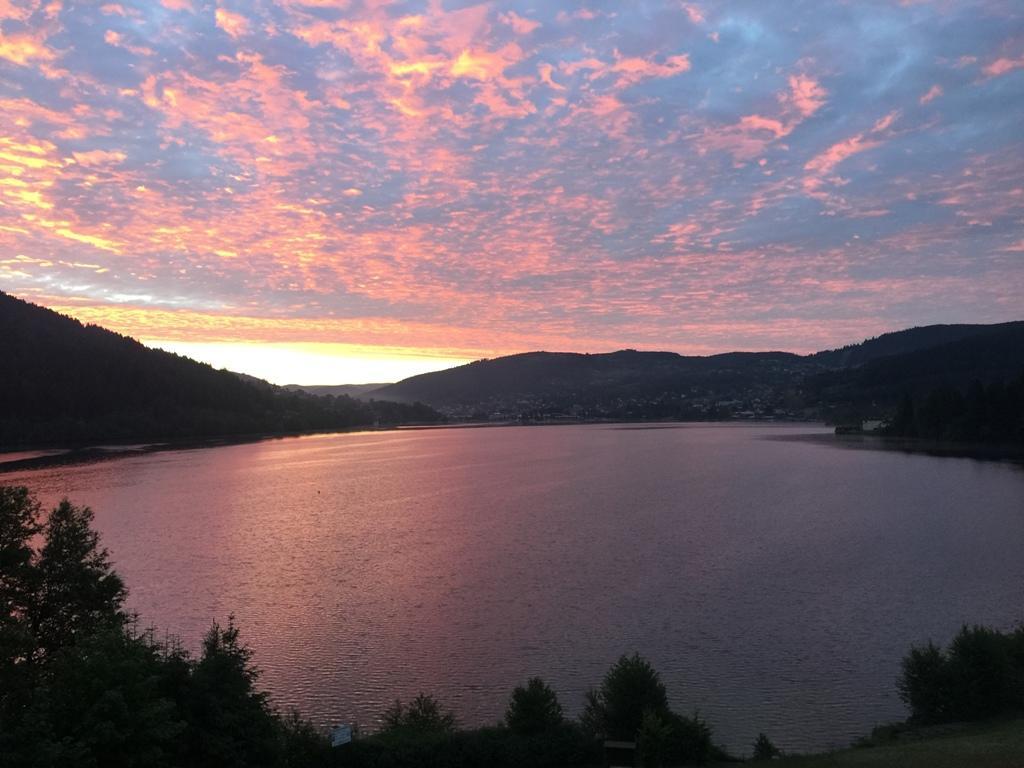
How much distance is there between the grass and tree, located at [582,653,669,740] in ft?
9.20

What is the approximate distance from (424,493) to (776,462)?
48.4 metres

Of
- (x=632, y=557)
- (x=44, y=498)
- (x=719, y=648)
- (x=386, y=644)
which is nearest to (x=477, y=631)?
(x=386, y=644)

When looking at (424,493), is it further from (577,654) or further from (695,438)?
(695,438)

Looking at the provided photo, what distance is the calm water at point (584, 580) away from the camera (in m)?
22.6

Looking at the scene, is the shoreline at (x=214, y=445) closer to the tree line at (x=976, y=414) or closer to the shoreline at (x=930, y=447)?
the shoreline at (x=930, y=447)

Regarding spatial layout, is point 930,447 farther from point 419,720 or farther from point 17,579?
point 17,579

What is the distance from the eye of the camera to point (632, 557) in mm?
40031

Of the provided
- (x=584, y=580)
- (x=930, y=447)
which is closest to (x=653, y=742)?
(x=584, y=580)

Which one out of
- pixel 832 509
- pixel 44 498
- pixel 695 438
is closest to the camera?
pixel 832 509

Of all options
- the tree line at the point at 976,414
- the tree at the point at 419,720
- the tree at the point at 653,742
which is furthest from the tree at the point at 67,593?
the tree line at the point at 976,414

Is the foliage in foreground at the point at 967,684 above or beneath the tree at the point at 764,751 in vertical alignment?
above

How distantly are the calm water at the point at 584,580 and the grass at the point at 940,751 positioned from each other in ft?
7.90

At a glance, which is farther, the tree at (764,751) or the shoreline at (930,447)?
the shoreline at (930,447)

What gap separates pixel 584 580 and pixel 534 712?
745 inches
